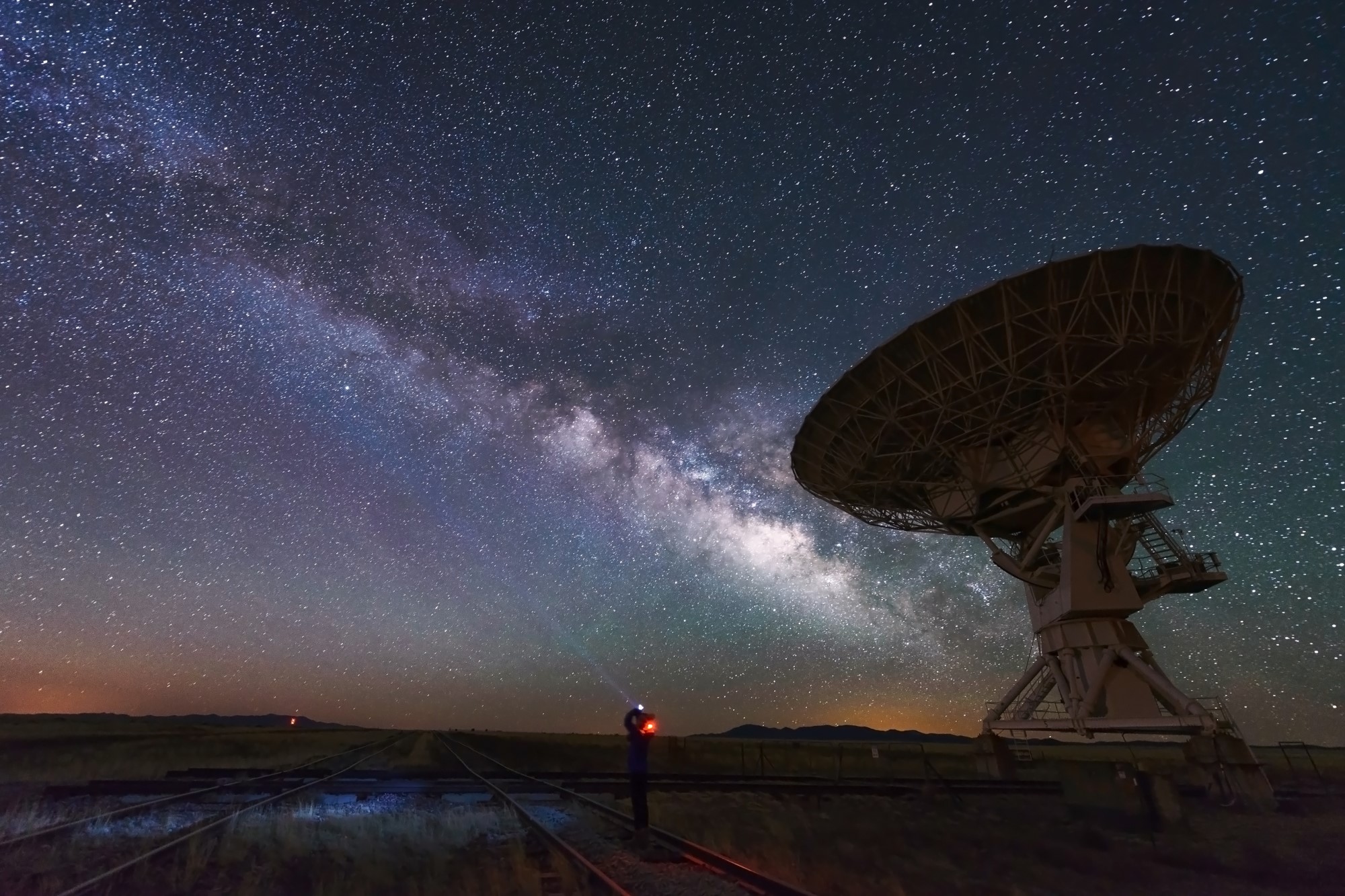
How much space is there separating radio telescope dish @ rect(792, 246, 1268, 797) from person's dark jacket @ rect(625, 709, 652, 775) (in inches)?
645

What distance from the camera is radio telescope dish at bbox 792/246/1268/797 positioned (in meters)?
20.4

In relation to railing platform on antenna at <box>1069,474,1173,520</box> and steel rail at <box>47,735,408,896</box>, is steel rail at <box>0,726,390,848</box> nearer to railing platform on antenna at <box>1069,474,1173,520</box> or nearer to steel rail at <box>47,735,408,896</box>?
steel rail at <box>47,735,408,896</box>

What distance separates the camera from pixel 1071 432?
23.2 meters

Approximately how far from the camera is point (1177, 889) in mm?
10406

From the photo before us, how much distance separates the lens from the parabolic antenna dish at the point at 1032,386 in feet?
67.0

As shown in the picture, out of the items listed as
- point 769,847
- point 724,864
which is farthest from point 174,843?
point 769,847

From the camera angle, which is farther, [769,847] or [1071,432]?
[1071,432]

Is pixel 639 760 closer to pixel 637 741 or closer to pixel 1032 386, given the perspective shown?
pixel 637 741

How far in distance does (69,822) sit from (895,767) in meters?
31.8

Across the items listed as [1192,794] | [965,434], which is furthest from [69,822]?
[1192,794]

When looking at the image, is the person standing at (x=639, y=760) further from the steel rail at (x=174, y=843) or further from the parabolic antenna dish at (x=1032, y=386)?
the parabolic antenna dish at (x=1032, y=386)

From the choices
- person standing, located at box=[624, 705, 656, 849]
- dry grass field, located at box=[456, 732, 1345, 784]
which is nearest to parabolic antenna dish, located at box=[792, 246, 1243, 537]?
dry grass field, located at box=[456, 732, 1345, 784]

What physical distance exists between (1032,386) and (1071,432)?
2631 millimetres

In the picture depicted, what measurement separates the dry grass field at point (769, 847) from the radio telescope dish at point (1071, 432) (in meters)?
4.56
